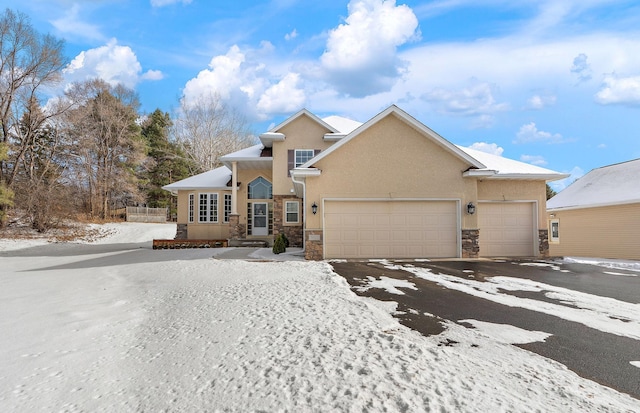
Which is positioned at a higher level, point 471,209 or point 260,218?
point 471,209

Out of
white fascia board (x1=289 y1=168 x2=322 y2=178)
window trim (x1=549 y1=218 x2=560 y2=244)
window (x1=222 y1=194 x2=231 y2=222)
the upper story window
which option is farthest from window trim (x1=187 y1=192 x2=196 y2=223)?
window trim (x1=549 y1=218 x2=560 y2=244)

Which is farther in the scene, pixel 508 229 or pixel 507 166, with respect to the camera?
pixel 507 166

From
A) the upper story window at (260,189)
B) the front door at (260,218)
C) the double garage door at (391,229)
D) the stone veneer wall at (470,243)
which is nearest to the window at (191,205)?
the upper story window at (260,189)

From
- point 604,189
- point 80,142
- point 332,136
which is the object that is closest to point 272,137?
point 332,136

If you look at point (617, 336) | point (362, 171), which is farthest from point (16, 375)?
point (362, 171)

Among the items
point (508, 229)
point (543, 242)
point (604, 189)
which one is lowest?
point (543, 242)

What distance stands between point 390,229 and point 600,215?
10376 millimetres

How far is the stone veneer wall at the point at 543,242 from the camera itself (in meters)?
13.1

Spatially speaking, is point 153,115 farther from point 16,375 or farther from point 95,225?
point 16,375

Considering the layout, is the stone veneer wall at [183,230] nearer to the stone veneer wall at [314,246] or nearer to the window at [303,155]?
the window at [303,155]

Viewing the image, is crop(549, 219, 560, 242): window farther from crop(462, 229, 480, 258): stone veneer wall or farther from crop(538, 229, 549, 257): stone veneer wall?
crop(462, 229, 480, 258): stone veneer wall

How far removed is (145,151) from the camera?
33.6 m

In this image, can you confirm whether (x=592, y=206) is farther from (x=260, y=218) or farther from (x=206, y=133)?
(x=206, y=133)

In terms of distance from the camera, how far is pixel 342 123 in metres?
18.9
